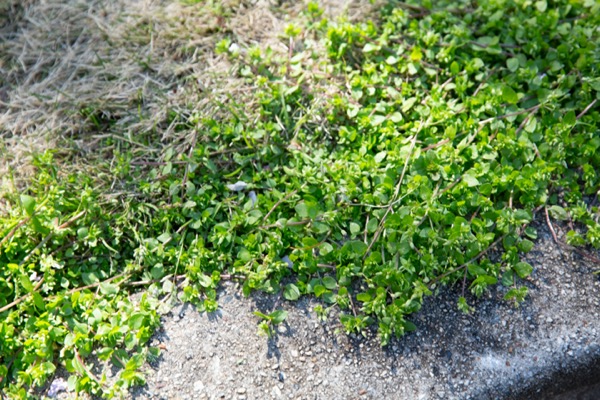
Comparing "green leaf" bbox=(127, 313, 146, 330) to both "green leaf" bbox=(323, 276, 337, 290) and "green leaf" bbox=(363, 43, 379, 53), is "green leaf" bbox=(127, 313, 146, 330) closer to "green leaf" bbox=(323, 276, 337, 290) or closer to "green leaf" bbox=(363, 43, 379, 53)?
"green leaf" bbox=(323, 276, 337, 290)

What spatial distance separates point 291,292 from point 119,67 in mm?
1521

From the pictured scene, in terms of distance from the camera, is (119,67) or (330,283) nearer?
(330,283)

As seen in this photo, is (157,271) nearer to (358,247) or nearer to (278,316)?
(278,316)

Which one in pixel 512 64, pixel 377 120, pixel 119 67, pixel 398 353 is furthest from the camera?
pixel 119 67

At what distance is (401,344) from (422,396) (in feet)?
0.66

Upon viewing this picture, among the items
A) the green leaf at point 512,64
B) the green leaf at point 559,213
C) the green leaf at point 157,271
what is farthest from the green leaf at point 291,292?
the green leaf at point 512,64

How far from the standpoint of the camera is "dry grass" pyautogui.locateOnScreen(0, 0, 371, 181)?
2.82m

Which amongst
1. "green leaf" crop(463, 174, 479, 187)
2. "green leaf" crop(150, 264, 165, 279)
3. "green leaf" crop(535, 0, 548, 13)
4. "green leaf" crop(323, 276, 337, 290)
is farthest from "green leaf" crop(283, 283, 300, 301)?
"green leaf" crop(535, 0, 548, 13)

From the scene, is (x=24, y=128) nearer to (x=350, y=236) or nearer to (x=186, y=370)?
(x=186, y=370)

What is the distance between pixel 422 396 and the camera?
2168 mm

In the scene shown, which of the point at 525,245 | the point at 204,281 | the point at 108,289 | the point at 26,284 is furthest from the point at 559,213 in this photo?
the point at 26,284

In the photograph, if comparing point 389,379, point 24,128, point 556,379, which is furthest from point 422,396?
point 24,128

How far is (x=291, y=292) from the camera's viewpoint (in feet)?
7.68

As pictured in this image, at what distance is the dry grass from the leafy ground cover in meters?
0.08
